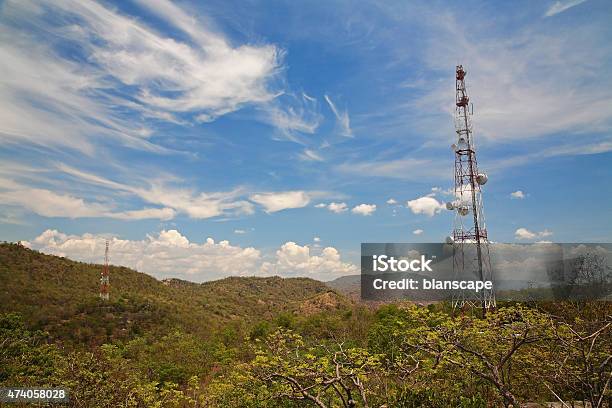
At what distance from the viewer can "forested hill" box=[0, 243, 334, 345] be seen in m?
40.3

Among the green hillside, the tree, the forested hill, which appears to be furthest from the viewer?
the forested hill

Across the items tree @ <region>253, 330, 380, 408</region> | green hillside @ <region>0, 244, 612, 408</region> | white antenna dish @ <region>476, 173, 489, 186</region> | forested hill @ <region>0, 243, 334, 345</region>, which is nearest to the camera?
tree @ <region>253, 330, 380, 408</region>

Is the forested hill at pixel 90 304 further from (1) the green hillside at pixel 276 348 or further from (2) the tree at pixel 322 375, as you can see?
(2) the tree at pixel 322 375

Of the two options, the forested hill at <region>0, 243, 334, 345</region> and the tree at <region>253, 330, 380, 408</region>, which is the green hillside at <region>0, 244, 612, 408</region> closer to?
the tree at <region>253, 330, 380, 408</region>

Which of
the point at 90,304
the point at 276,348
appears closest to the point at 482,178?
the point at 276,348

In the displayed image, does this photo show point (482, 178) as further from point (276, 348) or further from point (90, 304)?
point (90, 304)

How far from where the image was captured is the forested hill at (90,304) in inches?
1586

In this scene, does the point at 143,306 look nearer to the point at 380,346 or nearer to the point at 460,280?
the point at 380,346

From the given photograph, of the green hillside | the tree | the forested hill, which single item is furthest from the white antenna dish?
the forested hill

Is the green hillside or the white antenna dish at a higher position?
the white antenna dish

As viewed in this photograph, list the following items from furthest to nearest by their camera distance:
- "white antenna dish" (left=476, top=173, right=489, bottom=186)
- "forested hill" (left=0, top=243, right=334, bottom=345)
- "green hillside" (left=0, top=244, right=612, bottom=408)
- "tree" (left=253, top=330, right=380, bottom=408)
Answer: "forested hill" (left=0, top=243, right=334, bottom=345), "white antenna dish" (left=476, top=173, right=489, bottom=186), "green hillside" (left=0, top=244, right=612, bottom=408), "tree" (left=253, top=330, right=380, bottom=408)

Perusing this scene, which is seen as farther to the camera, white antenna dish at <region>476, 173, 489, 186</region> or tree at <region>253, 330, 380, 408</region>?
white antenna dish at <region>476, 173, 489, 186</region>

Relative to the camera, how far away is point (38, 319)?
3906cm

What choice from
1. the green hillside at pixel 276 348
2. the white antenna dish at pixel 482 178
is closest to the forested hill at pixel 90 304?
the green hillside at pixel 276 348
